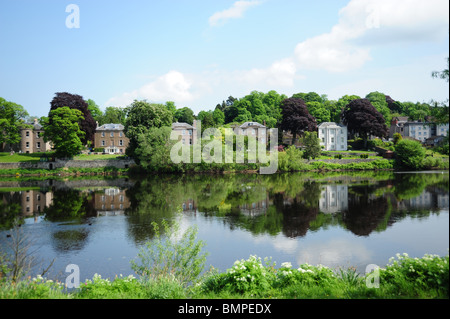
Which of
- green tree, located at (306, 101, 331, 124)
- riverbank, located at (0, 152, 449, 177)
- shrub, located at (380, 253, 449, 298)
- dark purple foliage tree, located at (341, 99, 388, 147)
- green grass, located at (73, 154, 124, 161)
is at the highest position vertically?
green tree, located at (306, 101, 331, 124)

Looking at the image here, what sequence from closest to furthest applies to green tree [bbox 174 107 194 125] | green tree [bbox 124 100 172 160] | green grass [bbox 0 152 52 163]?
green tree [bbox 124 100 172 160] → green grass [bbox 0 152 52 163] → green tree [bbox 174 107 194 125]

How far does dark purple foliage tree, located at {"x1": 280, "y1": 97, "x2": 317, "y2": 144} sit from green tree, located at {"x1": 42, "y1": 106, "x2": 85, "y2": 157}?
106 feet

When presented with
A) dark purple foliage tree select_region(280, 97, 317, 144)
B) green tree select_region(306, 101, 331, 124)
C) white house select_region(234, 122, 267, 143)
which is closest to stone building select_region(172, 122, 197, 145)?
white house select_region(234, 122, 267, 143)

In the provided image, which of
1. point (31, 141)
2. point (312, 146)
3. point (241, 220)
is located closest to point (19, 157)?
point (31, 141)

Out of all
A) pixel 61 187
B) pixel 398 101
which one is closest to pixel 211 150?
pixel 61 187

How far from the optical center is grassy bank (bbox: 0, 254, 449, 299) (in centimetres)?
621

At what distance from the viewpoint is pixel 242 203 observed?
77.9 ft

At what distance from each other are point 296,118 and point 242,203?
123ft

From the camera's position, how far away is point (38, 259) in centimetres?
1241

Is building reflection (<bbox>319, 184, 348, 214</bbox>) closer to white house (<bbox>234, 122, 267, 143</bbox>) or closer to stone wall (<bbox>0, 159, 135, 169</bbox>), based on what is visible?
stone wall (<bbox>0, 159, 135, 169</bbox>)

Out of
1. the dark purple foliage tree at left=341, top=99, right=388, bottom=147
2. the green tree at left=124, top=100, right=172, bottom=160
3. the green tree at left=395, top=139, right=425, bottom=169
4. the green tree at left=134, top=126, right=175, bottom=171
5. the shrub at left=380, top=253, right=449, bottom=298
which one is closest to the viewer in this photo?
the shrub at left=380, top=253, right=449, bottom=298

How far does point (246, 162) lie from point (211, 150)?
15.8 feet

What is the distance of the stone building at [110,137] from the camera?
5662 centimetres

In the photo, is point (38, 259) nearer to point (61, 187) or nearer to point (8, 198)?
point (8, 198)
